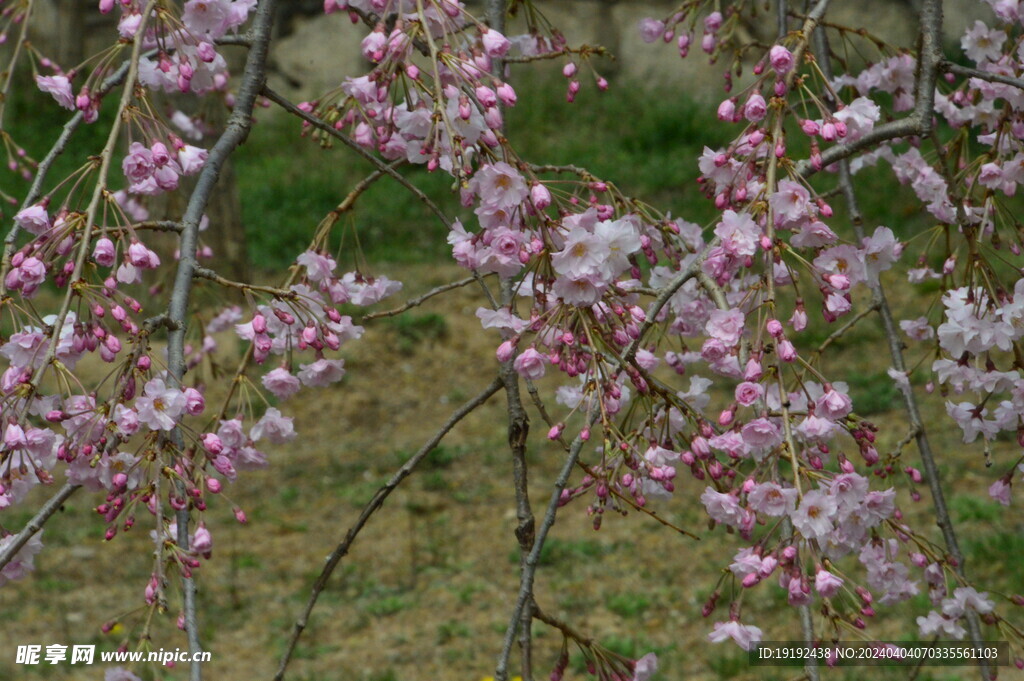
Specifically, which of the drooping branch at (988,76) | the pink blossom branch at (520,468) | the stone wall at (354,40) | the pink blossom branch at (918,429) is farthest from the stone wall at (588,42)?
the pink blossom branch at (520,468)

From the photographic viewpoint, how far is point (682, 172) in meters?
8.45

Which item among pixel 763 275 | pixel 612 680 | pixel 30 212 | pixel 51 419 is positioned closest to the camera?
pixel 51 419

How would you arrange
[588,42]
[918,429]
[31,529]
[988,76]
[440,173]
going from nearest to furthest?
[31,529] → [988,76] → [918,429] → [440,173] → [588,42]

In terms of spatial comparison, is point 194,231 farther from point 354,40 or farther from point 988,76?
point 354,40

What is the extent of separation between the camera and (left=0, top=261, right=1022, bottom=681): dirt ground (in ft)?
13.6

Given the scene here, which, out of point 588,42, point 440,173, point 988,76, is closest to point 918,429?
point 988,76

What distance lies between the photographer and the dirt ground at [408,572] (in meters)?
4.14

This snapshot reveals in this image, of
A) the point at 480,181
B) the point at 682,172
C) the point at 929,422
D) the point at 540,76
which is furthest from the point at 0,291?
the point at 540,76

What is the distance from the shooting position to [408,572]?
4.78 metres

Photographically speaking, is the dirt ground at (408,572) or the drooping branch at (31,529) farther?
the dirt ground at (408,572)

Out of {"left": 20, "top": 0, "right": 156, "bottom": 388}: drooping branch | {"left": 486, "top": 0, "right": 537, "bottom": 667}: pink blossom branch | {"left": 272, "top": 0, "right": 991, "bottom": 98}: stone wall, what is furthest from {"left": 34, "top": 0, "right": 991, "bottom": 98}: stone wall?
{"left": 20, "top": 0, "right": 156, "bottom": 388}: drooping branch

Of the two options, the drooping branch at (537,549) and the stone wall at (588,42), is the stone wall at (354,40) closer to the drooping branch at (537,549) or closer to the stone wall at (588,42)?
the stone wall at (588,42)

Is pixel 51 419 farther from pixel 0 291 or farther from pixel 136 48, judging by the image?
pixel 136 48

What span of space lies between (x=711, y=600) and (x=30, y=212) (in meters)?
1.24
